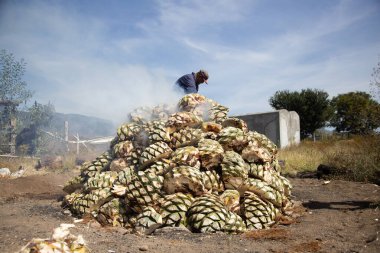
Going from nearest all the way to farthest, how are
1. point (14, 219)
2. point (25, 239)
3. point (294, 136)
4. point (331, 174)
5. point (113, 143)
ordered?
point (25, 239)
point (14, 219)
point (113, 143)
point (331, 174)
point (294, 136)

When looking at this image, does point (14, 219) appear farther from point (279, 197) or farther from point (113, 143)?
point (279, 197)

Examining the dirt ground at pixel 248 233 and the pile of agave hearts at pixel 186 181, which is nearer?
the dirt ground at pixel 248 233

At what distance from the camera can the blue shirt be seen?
20.7 ft

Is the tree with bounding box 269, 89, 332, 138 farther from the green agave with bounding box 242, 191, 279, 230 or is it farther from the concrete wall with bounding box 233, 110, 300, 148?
the green agave with bounding box 242, 191, 279, 230

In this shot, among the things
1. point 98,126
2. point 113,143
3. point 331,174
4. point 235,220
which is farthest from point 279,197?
point 98,126

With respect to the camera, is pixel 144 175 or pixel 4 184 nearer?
pixel 144 175

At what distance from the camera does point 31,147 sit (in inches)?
541

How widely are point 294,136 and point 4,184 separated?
11.9 meters

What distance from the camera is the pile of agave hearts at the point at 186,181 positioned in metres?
3.18

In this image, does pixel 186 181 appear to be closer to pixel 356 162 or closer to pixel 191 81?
pixel 191 81

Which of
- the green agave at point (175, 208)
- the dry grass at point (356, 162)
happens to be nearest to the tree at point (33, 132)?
the dry grass at point (356, 162)

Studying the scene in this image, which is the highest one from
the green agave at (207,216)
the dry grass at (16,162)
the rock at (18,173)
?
the green agave at (207,216)

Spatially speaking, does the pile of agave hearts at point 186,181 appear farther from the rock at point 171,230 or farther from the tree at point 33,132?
the tree at point 33,132

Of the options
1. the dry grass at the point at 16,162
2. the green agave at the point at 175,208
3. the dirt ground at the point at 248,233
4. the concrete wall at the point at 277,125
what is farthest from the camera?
the concrete wall at the point at 277,125
